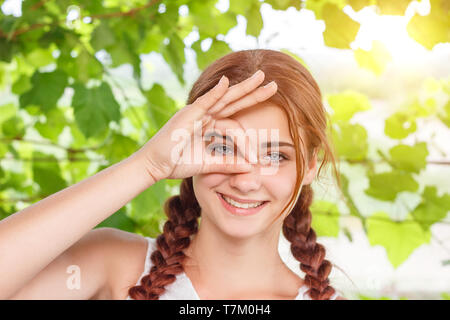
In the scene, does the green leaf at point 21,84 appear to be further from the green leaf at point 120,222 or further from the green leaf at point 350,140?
the green leaf at point 350,140

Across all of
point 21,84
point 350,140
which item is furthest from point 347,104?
point 21,84

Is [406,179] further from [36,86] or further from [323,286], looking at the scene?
[36,86]

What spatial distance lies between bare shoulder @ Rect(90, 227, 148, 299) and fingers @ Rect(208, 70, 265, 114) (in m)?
0.27

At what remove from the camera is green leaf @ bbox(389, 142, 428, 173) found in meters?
0.92

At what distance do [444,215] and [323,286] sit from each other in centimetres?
27

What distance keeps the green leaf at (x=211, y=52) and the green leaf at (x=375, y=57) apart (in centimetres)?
22

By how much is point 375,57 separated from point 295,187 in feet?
0.98

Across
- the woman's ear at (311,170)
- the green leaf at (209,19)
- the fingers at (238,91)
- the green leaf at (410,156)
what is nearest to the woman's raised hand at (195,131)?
the fingers at (238,91)

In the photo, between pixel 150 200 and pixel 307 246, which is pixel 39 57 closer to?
pixel 150 200

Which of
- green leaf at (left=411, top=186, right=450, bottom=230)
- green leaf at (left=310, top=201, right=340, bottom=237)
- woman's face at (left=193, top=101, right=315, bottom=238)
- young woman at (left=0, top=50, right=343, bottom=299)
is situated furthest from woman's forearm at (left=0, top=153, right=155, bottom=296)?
green leaf at (left=411, top=186, right=450, bottom=230)

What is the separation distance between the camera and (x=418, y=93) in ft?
3.33

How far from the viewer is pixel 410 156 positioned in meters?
0.93

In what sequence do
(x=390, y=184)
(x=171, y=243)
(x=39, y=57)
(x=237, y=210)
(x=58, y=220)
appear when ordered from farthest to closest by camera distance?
(x=39, y=57) < (x=390, y=184) < (x=171, y=243) < (x=237, y=210) < (x=58, y=220)

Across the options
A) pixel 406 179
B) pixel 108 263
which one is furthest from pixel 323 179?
pixel 108 263
